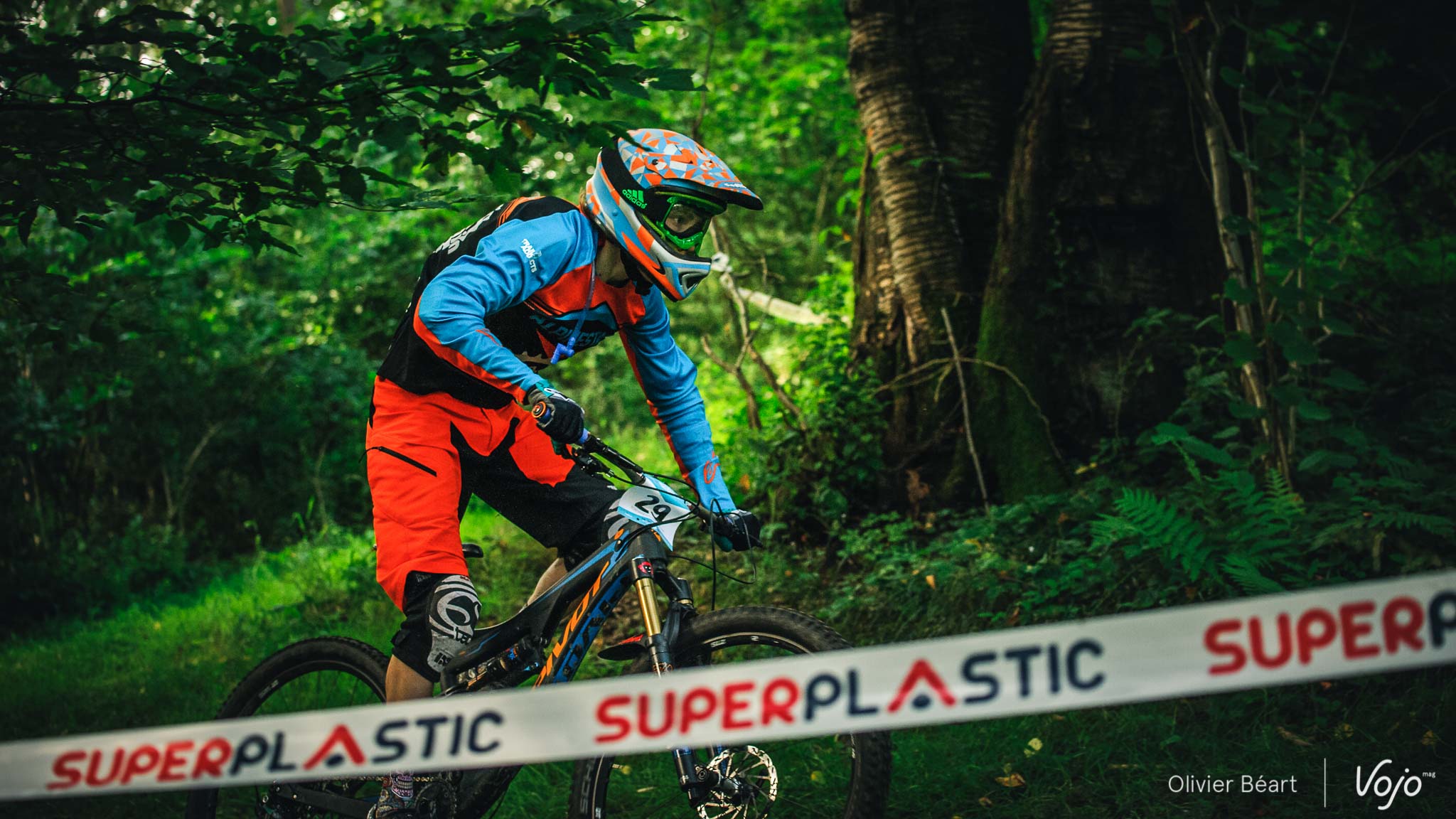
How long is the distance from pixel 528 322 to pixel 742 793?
5.21ft

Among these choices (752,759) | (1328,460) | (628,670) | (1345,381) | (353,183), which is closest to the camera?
(752,759)

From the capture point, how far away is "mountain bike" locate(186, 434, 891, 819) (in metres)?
2.94

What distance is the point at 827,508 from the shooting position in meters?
6.20

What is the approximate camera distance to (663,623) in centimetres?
312

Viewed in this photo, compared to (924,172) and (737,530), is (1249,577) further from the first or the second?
(924,172)

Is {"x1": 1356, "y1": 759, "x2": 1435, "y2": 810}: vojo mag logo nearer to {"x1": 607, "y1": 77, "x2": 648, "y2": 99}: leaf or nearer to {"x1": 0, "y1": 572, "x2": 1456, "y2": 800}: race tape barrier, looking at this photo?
{"x1": 0, "y1": 572, "x2": 1456, "y2": 800}: race tape barrier

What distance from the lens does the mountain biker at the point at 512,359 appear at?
10.4ft

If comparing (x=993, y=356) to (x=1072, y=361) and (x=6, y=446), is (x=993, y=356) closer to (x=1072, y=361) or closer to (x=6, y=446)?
(x=1072, y=361)

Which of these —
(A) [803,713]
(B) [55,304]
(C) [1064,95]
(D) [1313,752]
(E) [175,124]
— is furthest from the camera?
(C) [1064,95]

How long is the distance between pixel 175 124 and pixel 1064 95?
14.8ft

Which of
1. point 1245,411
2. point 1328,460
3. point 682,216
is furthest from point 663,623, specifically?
point 1328,460

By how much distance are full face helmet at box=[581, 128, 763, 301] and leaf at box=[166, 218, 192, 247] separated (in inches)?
76.6

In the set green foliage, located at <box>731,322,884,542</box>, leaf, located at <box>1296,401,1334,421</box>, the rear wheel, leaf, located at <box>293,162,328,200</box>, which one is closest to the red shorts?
the rear wheel

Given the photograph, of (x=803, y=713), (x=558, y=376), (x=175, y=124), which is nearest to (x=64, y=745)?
(x=803, y=713)
